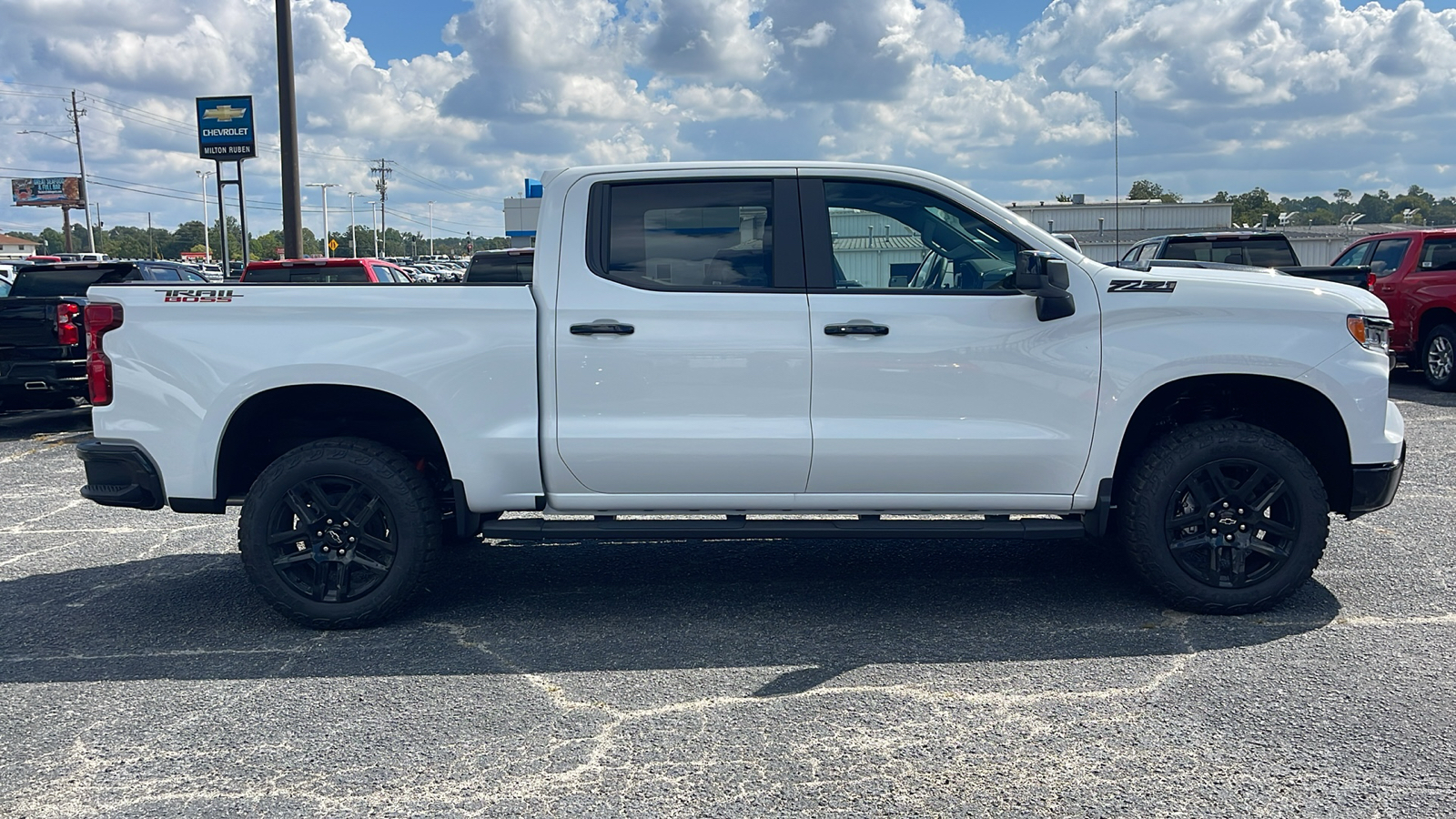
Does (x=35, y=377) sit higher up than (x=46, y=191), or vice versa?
(x=46, y=191)

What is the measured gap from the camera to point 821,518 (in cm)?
500

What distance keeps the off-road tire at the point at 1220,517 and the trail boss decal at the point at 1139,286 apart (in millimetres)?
629

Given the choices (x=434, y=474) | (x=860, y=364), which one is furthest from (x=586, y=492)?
(x=860, y=364)

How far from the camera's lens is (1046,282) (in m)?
4.70

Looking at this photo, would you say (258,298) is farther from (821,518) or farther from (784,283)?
(821,518)

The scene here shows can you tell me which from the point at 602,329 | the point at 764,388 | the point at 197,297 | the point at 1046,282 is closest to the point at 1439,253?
the point at 1046,282

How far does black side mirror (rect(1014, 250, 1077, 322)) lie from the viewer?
466cm

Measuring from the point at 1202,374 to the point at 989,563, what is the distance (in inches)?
63.4

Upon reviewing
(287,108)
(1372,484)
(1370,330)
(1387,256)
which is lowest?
(1372,484)

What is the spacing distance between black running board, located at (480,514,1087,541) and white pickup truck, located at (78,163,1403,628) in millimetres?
15

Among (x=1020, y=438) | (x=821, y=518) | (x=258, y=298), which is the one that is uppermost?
(x=258, y=298)

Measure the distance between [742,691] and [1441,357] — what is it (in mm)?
11955

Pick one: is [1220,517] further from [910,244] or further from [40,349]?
[40,349]

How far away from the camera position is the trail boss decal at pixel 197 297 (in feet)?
16.0
